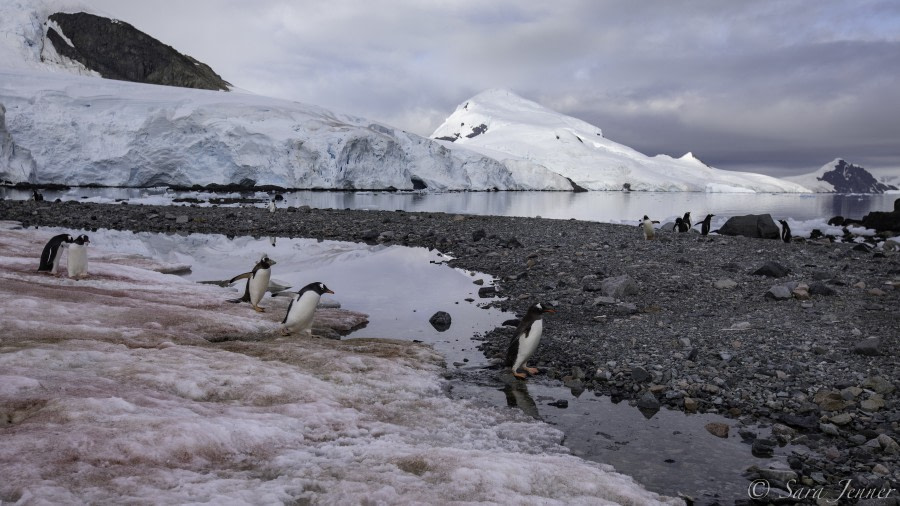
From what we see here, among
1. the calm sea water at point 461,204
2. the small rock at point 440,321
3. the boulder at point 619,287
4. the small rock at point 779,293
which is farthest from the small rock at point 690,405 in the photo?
the calm sea water at point 461,204

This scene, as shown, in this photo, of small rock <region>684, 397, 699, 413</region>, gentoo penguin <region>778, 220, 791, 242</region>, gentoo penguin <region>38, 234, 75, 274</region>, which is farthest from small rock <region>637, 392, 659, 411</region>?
gentoo penguin <region>778, 220, 791, 242</region>

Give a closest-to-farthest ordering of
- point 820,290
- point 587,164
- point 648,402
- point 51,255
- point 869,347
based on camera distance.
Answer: point 648,402, point 869,347, point 820,290, point 51,255, point 587,164

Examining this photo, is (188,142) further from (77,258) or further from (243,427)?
(243,427)

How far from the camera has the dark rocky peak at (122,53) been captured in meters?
98.2

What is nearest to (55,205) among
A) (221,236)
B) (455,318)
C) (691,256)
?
(221,236)

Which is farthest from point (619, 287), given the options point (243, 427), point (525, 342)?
point (243, 427)

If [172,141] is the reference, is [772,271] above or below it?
below

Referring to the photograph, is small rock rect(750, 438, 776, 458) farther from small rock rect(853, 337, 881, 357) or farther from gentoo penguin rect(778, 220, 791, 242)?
gentoo penguin rect(778, 220, 791, 242)

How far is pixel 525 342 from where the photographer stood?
6672mm

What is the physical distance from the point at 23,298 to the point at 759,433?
825 cm

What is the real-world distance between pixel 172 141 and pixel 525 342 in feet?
157

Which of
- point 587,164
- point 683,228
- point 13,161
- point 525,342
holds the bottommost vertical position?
point 525,342

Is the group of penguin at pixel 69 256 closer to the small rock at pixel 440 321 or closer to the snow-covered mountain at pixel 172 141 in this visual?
the small rock at pixel 440 321

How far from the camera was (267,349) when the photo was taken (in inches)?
270
